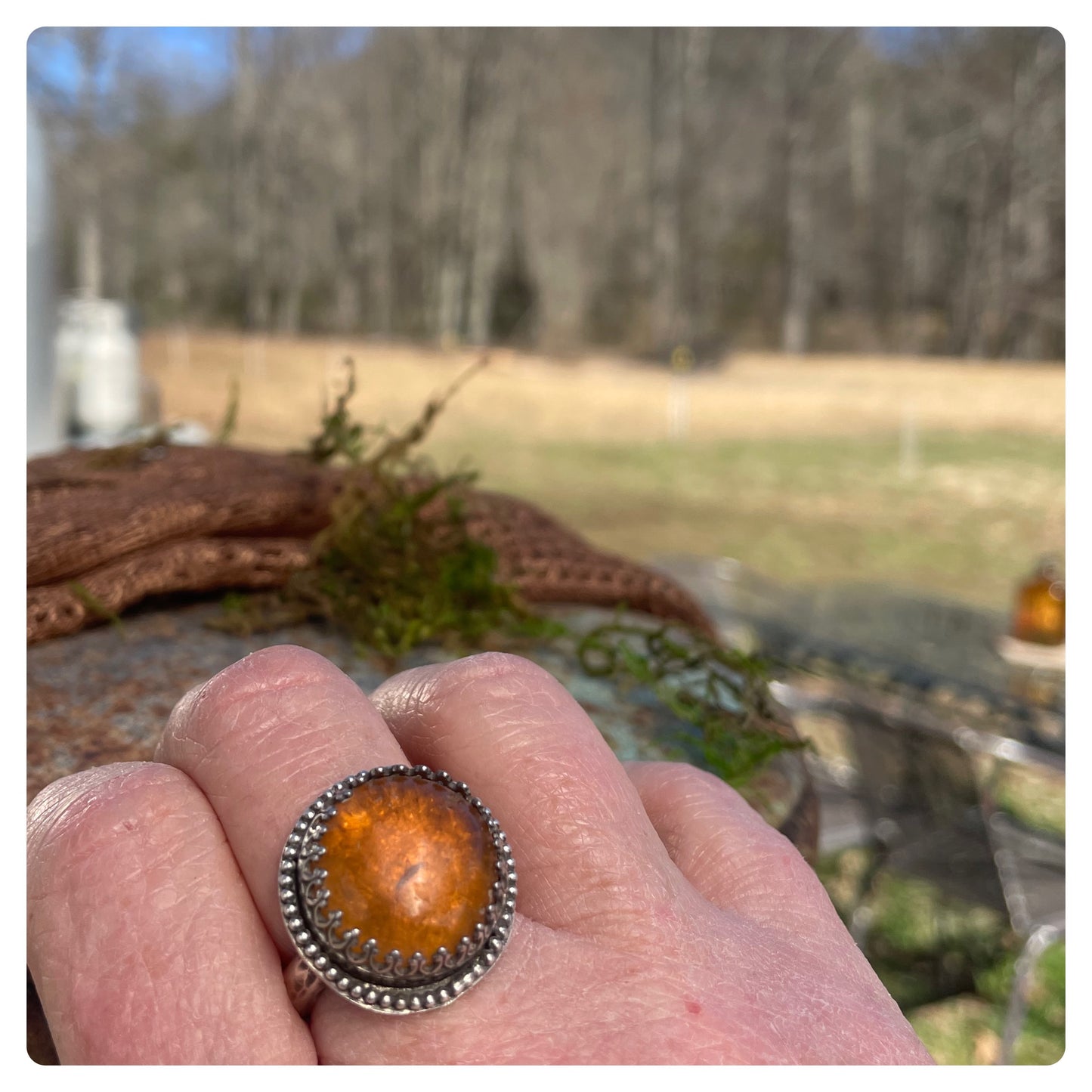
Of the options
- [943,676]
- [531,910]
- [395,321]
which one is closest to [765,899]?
[531,910]

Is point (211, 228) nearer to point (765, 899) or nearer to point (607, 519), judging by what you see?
point (607, 519)

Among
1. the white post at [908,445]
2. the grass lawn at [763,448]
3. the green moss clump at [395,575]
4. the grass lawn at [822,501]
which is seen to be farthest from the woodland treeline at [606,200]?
the green moss clump at [395,575]

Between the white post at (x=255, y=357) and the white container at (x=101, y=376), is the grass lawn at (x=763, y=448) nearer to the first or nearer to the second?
the white post at (x=255, y=357)

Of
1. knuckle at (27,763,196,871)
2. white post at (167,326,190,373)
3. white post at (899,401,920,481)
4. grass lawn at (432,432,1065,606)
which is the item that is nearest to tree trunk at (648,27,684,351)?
white post at (899,401,920,481)

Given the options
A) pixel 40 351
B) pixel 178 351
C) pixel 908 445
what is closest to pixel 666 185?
pixel 908 445

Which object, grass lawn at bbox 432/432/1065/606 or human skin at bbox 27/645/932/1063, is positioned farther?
grass lawn at bbox 432/432/1065/606

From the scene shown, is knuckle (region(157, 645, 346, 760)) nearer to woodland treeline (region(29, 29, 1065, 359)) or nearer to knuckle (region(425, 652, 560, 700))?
knuckle (region(425, 652, 560, 700))
